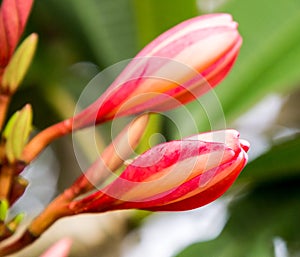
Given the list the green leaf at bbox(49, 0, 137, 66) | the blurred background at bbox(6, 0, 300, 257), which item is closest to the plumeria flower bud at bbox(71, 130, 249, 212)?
the blurred background at bbox(6, 0, 300, 257)

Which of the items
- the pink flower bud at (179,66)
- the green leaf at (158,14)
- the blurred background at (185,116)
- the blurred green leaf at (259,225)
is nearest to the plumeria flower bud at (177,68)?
the pink flower bud at (179,66)

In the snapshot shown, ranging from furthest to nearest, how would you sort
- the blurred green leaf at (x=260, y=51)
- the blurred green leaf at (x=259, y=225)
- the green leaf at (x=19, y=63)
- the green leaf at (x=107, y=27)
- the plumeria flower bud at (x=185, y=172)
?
the green leaf at (x=107, y=27), the blurred green leaf at (x=260, y=51), the blurred green leaf at (x=259, y=225), the green leaf at (x=19, y=63), the plumeria flower bud at (x=185, y=172)

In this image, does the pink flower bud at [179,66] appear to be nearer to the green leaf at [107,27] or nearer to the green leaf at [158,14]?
the green leaf at [158,14]

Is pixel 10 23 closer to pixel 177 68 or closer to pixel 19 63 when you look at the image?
pixel 19 63

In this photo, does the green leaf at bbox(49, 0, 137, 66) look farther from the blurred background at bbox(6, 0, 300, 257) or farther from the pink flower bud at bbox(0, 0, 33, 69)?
the pink flower bud at bbox(0, 0, 33, 69)

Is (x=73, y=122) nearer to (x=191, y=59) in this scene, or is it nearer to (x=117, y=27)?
(x=191, y=59)

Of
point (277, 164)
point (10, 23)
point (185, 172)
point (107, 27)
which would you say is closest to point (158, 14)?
point (107, 27)
